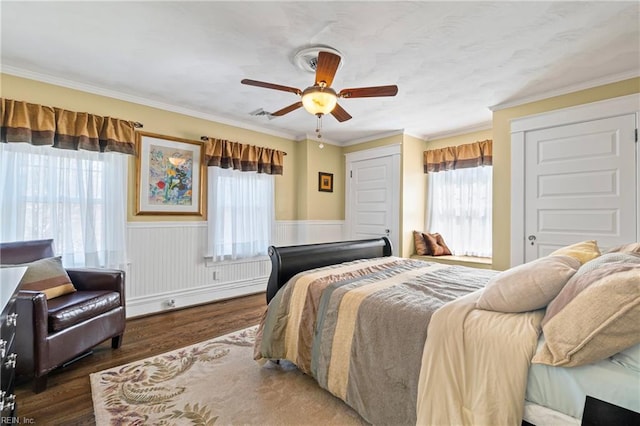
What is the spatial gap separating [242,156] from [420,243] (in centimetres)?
295

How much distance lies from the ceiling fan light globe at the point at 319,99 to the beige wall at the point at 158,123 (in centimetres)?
219

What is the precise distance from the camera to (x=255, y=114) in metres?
3.85

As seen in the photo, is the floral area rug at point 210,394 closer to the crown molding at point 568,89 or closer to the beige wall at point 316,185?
the beige wall at point 316,185

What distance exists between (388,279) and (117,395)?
191cm

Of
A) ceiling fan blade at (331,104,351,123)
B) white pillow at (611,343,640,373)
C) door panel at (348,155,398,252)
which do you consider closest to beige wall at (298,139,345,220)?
door panel at (348,155,398,252)

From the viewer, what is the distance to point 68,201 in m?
2.89

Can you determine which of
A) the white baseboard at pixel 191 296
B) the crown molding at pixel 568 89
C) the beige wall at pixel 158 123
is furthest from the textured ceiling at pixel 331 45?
the white baseboard at pixel 191 296

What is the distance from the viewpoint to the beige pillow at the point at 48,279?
217cm

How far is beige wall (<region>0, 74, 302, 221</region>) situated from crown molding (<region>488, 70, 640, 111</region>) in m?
2.90

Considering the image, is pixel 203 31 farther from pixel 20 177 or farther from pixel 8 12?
pixel 20 177

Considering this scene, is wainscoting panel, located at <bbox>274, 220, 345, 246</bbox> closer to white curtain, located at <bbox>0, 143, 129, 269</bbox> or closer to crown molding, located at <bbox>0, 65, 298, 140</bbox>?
crown molding, located at <bbox>0, 65, 298, 140</bbox>

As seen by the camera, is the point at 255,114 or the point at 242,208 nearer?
the point at 255,114

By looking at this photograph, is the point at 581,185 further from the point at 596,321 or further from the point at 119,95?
the point at 119,95

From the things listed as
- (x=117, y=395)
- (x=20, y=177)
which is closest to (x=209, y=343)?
(x=117, y=395)
